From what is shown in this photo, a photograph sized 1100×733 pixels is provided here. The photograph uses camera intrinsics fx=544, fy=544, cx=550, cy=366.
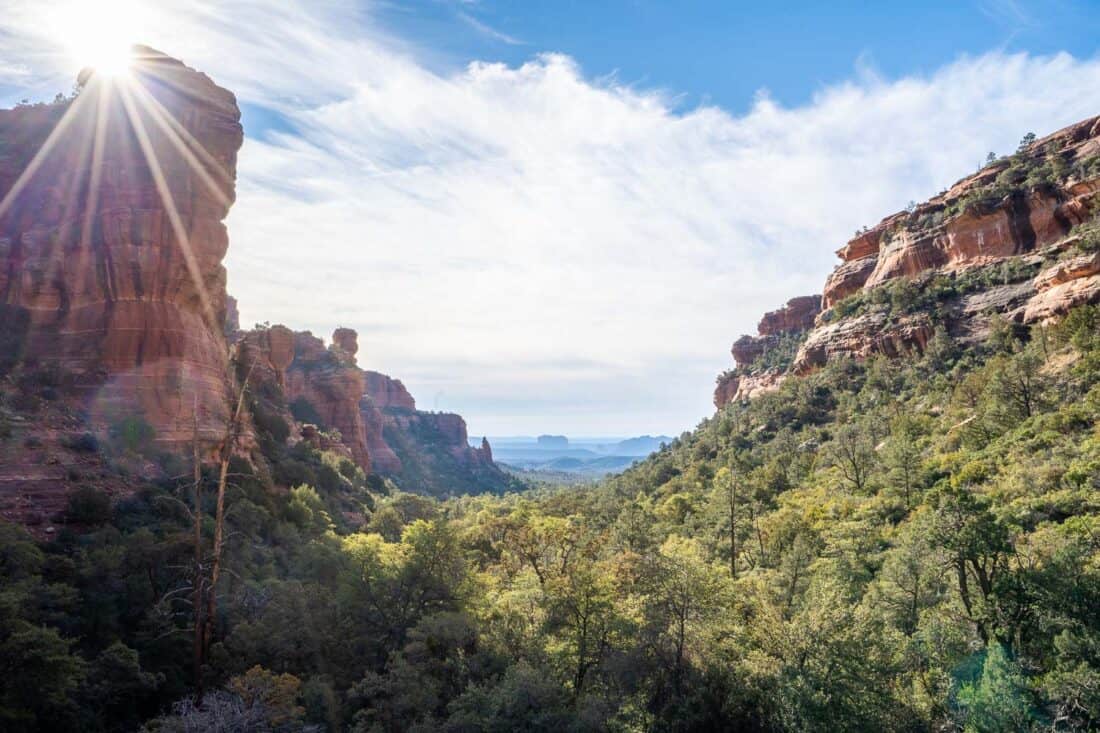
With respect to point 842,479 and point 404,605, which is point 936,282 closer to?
point 842,479

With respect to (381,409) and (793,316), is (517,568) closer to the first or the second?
(793,316)

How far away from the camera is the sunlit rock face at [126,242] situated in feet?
122

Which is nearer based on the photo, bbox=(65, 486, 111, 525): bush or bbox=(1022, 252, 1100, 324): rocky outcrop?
bbox=(65, 486, 111, 525): bush

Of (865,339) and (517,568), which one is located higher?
(865,339)

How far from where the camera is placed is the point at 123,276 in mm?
39500

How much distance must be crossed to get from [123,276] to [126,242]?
2.60 metres

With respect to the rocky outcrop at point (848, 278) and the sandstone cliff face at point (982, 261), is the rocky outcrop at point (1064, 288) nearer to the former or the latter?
the sandstone cliff face at point (982, 261)

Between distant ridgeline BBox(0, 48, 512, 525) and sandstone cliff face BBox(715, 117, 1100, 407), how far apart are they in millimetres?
74549

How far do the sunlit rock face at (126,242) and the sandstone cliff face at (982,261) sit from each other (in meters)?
77.1

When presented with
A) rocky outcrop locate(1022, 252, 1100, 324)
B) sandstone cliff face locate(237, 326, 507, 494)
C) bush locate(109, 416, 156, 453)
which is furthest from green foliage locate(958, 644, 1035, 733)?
rocky outcrop locate(1022, 252, 1100, 324)

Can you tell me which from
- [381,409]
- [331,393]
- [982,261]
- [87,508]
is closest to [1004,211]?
[982,261]

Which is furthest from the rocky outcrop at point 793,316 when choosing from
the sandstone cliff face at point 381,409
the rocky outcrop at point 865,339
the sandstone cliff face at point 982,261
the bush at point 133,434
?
the bush at point 133,434

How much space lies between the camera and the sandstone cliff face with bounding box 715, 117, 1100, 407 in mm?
60000

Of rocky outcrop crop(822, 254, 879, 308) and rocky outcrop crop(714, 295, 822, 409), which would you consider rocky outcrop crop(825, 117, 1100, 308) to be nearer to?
rocky outcrop crop(822, 254, 879, 308)
